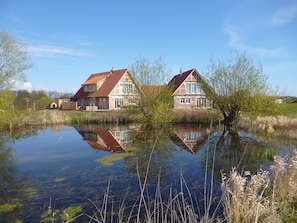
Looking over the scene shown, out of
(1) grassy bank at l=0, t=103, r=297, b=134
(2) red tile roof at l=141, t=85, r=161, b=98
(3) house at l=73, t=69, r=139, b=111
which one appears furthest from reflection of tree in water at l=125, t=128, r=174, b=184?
(3) house at l=73, t=69, r=139, b=111

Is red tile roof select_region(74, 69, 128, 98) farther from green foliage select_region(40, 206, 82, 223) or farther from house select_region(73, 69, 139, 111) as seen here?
green foliage select_region(40, 206, 82, 223)

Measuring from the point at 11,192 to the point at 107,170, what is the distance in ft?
9.90

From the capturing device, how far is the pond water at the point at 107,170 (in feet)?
18.9

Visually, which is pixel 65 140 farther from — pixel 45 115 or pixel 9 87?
pixel 45 115

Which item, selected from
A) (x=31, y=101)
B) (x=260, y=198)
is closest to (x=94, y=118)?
(x=260, y=198)

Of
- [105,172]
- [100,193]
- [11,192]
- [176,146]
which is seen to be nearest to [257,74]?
[176,146]

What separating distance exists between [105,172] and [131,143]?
5.32m

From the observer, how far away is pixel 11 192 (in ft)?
22.1

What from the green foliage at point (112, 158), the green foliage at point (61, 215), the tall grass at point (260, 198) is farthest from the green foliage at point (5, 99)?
the tall grass at point (260, 198)

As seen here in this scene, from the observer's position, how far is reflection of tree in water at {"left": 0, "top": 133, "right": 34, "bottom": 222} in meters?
5.52

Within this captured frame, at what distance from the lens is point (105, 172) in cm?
849

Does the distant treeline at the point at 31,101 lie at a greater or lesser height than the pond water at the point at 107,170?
greater

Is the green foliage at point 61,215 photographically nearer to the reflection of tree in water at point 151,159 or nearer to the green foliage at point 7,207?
the green foliage at point 7,207

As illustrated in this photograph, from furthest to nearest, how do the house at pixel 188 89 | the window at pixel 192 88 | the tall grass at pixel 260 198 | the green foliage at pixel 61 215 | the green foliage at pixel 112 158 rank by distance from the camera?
the window at pixel 192 88
the house at pixel 188 89
the green foliage at pixel 112 158
the green foliage at pixel 61 215
the tall grass at pixel 260 198
